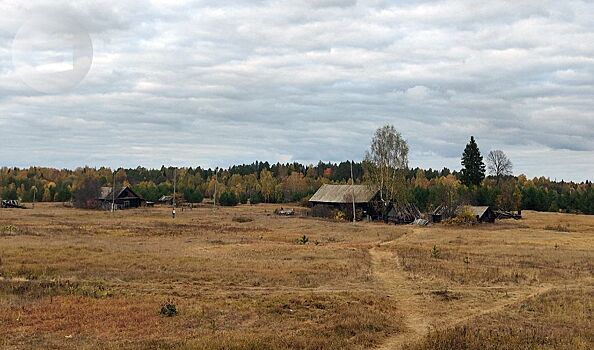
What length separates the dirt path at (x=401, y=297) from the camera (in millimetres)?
17817

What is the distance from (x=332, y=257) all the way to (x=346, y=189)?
5600 cm

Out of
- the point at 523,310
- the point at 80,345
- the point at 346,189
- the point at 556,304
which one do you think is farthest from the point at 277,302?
the point at 346,189

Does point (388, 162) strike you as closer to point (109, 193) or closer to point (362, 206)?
point (362, 206)

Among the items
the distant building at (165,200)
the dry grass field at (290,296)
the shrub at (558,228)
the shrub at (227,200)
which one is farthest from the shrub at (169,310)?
the distant building at (165,200)

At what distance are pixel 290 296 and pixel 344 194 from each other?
70055 mm

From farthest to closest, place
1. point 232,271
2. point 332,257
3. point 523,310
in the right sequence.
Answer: point 332,257, point 232,271, point 523,310

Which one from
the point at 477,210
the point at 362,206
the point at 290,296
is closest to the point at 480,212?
the point at 477,210

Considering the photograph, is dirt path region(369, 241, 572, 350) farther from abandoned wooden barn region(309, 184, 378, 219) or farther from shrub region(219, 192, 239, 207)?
shrub region(219, 192, 239, 207)

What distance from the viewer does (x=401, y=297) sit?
953 inches

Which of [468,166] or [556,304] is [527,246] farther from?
[468,166]

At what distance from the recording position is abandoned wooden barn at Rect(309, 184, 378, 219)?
291 ft

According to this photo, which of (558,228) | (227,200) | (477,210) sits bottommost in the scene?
(558,228)

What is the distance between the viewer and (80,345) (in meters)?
16.6

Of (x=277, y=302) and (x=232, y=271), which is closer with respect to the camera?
(x=277, y=302)
